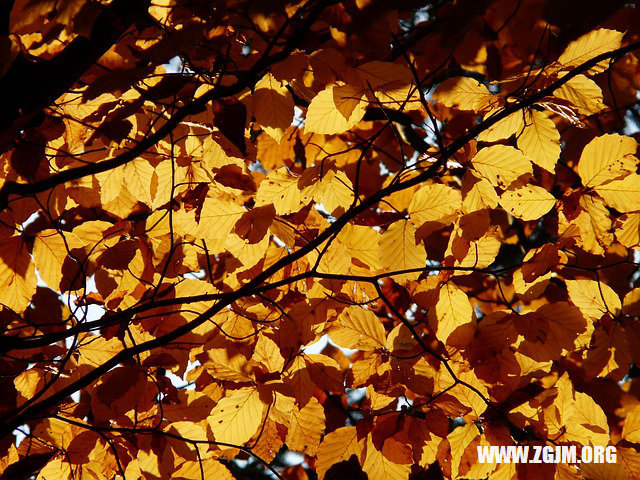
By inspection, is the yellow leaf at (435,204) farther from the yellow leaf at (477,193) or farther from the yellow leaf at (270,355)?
the yellow leaf at (270,355)

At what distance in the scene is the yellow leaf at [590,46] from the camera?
1185mm

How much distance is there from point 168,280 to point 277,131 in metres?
0.74

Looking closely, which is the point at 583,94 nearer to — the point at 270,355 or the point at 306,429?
the point at 270,355

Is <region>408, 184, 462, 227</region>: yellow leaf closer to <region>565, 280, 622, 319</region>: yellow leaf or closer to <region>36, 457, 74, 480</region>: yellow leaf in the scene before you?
<region>565, 280, 622, 319</region>: yellow leaf

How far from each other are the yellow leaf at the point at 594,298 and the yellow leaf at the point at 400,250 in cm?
52

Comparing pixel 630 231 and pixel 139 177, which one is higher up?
pixel 139 177

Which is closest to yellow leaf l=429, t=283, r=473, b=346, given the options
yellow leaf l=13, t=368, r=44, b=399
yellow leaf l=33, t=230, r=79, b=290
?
yellow leaf l=33, t=230, r=79, b=290

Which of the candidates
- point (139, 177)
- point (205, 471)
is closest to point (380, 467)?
point (205, 471)

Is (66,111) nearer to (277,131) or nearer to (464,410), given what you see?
(277,131)

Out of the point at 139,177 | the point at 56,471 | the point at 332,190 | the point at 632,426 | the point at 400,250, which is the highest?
the point at 139,177

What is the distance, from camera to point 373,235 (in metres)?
1.67

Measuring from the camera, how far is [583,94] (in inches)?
53.9

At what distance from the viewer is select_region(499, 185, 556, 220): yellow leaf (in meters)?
1.49

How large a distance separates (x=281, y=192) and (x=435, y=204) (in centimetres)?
47
